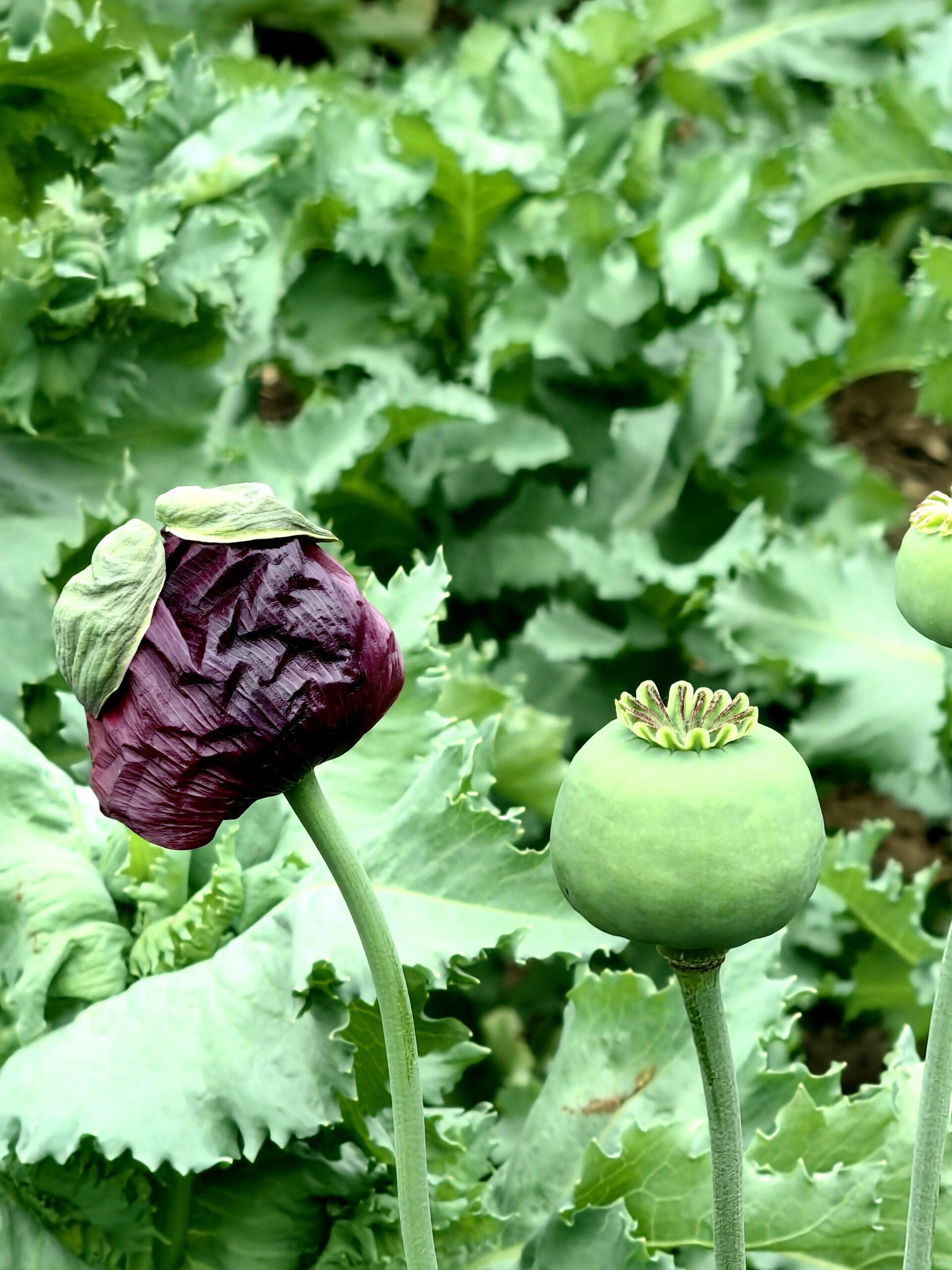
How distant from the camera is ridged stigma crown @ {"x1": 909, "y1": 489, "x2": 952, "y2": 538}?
2.34ft

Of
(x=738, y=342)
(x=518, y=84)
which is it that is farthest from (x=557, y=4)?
(x=738, y=342)

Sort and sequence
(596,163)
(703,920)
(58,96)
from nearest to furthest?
(703,920) < (58,96) < (596,163)

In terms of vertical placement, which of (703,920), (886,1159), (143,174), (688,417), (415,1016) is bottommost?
(688,417)

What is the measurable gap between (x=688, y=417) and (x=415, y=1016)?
117 cm

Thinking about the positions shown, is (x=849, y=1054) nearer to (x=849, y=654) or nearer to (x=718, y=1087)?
(x=849, y=654)

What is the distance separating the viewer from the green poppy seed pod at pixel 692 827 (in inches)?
24.0

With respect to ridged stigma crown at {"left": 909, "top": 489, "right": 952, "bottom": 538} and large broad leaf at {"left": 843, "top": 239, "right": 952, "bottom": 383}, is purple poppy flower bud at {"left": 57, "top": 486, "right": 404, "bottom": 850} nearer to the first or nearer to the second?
ridged stigma crown at {"left": 909, "top": 489, "right": 952, "bottom": 538}

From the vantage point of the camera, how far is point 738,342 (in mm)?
2123

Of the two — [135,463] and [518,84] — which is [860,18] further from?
[135,463]

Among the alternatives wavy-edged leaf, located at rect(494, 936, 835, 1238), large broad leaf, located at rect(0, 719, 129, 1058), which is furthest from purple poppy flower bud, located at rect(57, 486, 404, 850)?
wavy-edged leaf, located at rect(494, 936, 835, 1238)

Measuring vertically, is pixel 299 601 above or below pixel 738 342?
above

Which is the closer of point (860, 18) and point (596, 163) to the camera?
point (596, 163)

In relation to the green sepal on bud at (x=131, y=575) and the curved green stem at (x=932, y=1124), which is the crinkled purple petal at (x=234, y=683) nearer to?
the green sepal on bud at (x=131, y=575)

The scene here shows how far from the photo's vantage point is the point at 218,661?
65 centimetres
